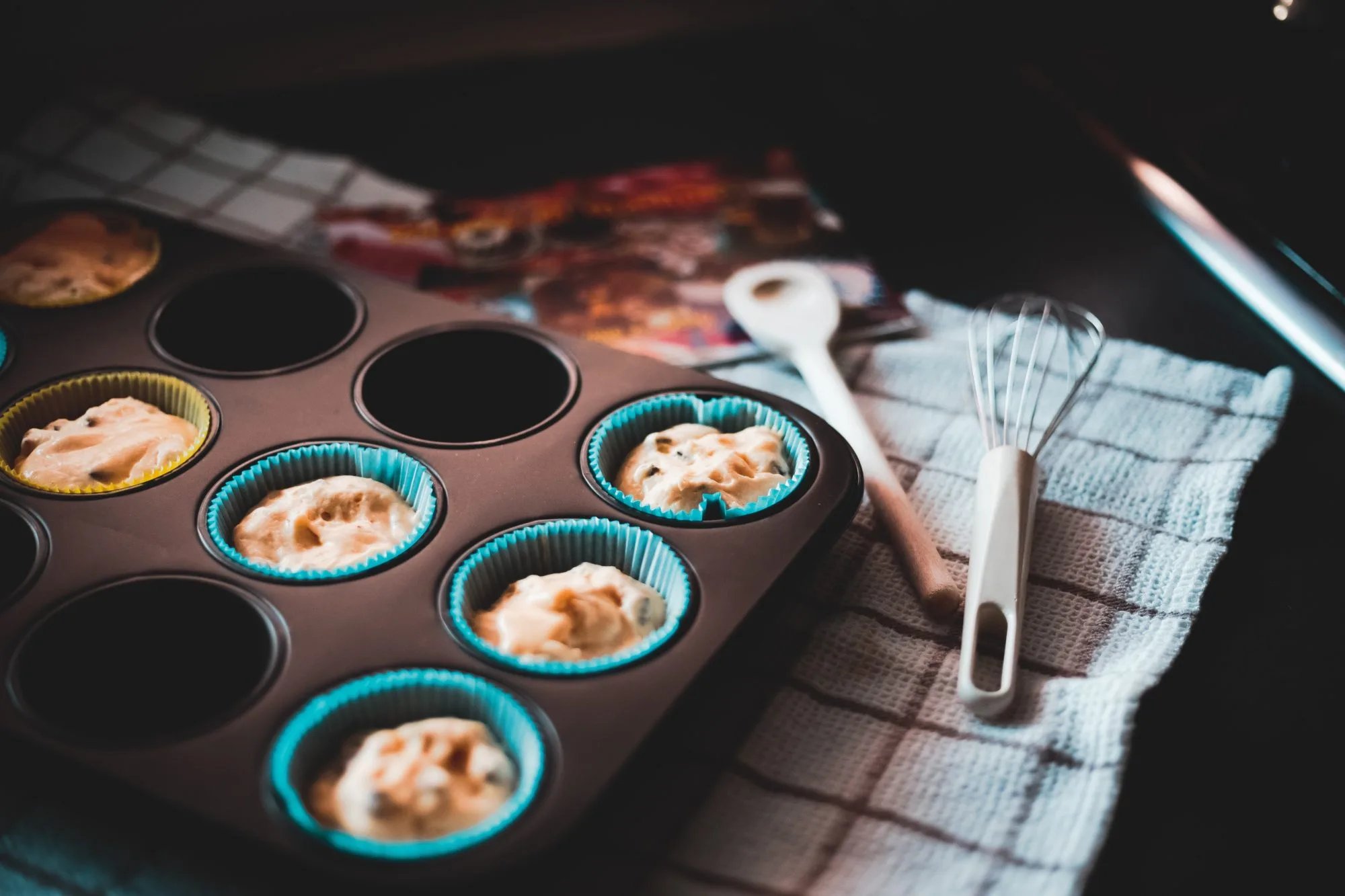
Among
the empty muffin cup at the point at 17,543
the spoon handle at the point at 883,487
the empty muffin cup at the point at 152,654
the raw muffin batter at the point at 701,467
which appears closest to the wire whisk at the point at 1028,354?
the spoon handle at the point at 883,487

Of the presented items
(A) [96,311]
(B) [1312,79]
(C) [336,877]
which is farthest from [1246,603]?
(A) [96,311]

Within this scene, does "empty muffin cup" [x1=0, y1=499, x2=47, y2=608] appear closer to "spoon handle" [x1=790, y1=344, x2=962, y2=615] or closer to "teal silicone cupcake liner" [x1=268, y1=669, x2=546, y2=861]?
"teal silicone cupcake liner" [x1=268, y1=669, x2=546, y2=861]

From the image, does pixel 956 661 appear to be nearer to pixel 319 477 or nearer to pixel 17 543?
pixel 319 477

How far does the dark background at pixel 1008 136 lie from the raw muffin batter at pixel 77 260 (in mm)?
414

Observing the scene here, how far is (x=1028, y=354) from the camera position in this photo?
1.15m

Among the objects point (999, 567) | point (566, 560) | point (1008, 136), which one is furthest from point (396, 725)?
point (1008, 136)

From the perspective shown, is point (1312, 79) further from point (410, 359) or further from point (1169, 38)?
point (410, 359)

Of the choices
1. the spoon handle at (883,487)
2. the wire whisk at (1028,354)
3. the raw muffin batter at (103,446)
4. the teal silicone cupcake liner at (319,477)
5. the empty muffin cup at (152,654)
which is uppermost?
the wire whisk at (1028,354)

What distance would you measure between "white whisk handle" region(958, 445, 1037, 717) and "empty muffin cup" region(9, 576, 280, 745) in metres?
0.43

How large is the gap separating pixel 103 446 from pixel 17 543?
0.31ft

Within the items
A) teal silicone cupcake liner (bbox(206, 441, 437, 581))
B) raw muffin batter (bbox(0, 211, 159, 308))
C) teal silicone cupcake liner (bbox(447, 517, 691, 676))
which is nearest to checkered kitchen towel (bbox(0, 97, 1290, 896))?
teal silicone cupcake liner (bbox(447, 517, 691, 676))

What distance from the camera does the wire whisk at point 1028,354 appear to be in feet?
3.44

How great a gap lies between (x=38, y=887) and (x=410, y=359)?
1.52ft

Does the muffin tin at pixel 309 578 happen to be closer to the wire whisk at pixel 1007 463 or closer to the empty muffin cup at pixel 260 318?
the empty muffin cup at pixel 260 318
